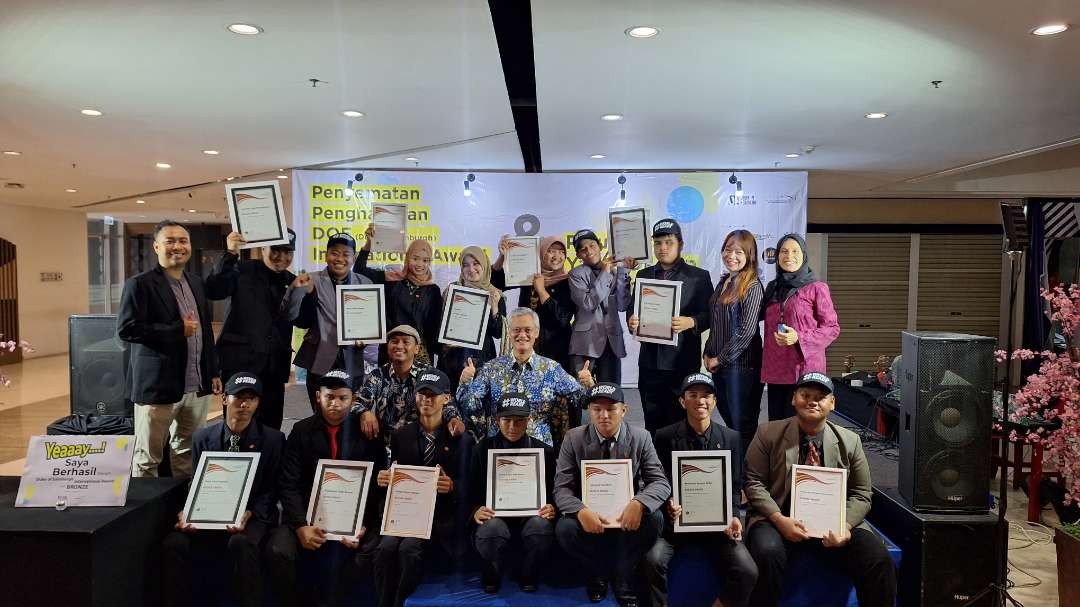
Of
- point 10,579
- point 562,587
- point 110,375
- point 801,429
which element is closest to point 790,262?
point 801,429

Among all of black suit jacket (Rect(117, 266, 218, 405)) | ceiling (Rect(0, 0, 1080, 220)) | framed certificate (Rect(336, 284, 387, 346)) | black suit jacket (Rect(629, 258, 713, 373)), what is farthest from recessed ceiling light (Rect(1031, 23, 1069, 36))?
black suit jacket (Rect(117, 266, 218, 405))

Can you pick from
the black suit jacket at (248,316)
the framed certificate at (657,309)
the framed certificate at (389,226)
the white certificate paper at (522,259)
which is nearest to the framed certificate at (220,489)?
the black suit jacket at (248,316)

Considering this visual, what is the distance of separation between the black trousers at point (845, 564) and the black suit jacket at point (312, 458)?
1611 millimetres

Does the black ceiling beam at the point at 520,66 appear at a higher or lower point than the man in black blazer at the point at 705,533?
higher

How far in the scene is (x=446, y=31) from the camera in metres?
3.08

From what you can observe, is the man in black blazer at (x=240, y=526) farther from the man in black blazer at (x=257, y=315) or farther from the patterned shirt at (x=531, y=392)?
the patterned shirt at (x=531, y=392)

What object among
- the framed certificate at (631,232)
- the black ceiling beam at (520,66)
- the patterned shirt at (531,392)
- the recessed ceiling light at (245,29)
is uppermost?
the black ceiling beam at (520,66)

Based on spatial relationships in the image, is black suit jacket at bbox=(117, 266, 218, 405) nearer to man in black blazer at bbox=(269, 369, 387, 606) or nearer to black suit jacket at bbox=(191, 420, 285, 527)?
black suit jacket at bbox=(191, 420, 285, 527)

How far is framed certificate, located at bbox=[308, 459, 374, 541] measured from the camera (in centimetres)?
290

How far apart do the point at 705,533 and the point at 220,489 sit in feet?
6.65

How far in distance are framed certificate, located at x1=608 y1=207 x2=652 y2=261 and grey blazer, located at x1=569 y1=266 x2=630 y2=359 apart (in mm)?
230

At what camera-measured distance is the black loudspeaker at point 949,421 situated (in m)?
2.97

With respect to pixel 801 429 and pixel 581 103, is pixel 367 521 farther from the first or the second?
pixel 581 103

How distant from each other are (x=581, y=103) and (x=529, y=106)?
1045mm
